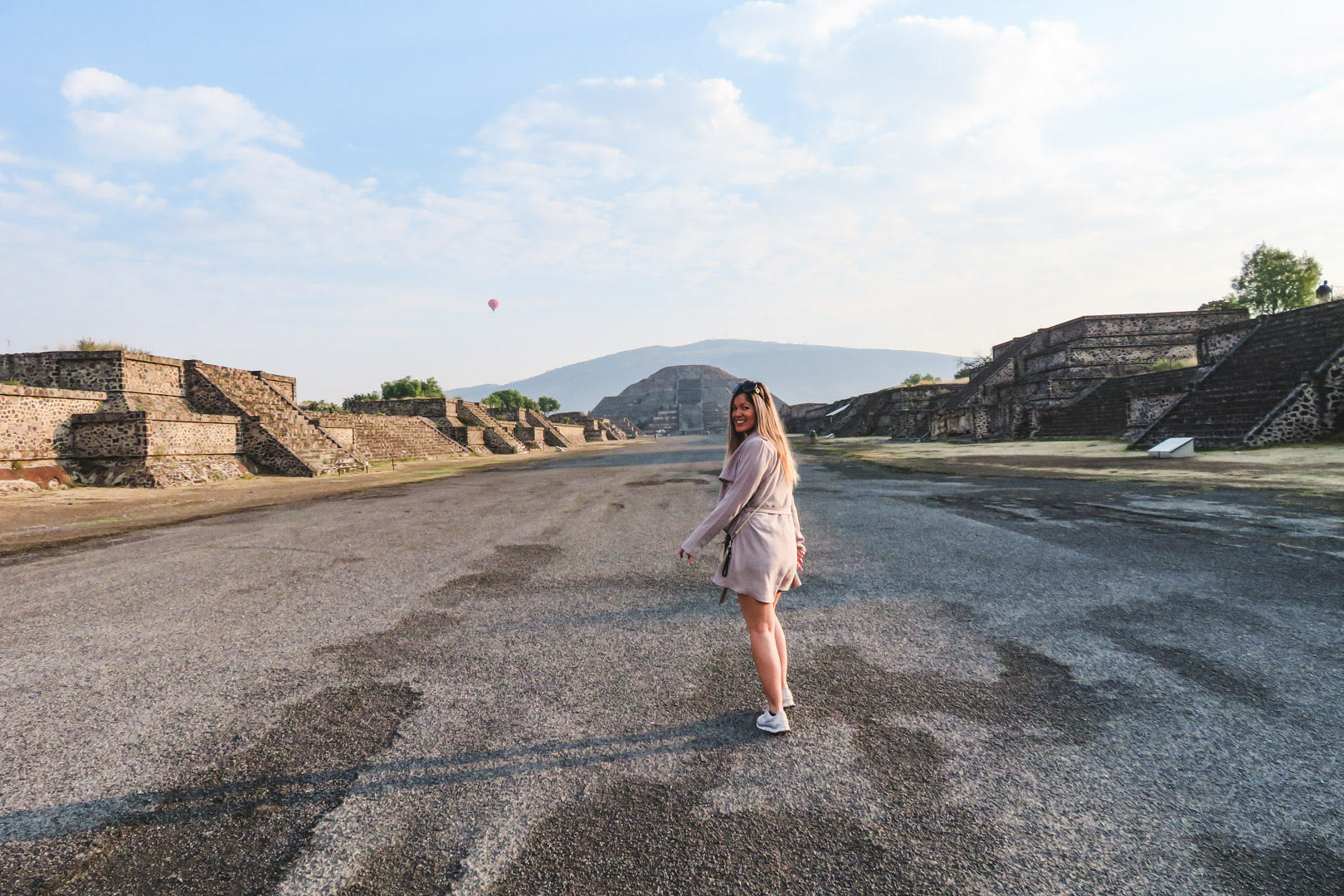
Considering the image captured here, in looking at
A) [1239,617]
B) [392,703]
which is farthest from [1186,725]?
[392,703]

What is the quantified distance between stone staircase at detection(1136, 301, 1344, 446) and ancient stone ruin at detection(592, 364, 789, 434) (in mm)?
79847

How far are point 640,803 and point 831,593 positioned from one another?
2.98 metres

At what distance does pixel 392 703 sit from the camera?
10.3ft

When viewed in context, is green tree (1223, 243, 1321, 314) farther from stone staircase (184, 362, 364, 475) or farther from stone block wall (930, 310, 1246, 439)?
stone staircase (184, 362, 364, 475)

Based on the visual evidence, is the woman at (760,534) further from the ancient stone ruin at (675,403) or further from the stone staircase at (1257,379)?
the ancient stone ruin at (675,403)

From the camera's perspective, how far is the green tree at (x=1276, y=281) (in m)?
42.9

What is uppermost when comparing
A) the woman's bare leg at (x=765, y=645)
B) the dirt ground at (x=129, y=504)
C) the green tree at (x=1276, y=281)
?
the green tree at (x=1276, y=281)

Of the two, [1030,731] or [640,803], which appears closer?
[640,803]

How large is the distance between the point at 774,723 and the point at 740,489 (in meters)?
1.08

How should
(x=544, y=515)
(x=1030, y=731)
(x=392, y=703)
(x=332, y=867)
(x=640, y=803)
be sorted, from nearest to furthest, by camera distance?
1. (x=332, y=867)
2. (x=640, y=803)
3. (x=1030, y=731)
4. (x=392, y=703)
5. (x=544, y=515)

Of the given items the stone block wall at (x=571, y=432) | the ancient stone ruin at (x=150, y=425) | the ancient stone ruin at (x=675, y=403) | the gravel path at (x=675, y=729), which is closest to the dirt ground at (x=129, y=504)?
the ancient stone ruin at (x=150, y=425)

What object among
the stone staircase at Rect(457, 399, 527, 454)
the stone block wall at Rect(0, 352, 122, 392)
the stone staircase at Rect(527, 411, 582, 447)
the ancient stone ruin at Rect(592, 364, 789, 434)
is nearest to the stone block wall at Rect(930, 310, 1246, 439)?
the stone staircase at Rect(457, 399, 527, 454)

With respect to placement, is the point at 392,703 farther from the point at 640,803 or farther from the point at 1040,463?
the point at 1040,463

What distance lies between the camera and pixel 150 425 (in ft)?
49.6
